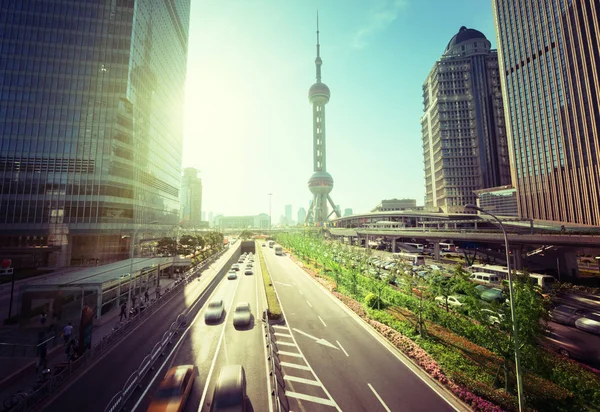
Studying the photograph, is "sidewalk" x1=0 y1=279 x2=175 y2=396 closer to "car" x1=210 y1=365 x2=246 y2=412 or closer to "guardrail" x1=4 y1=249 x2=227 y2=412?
"guardrail" x1=4 y1=249 x2=227 y2=412

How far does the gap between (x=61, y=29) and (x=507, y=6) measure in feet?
434

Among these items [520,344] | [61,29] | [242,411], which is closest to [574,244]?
[520,344]

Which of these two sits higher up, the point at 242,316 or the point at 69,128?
the point at 69,128

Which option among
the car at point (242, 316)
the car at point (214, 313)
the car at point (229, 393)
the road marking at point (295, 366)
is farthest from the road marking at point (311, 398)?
the car at point (214, 313)

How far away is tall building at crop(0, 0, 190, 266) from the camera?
56469 millimetres

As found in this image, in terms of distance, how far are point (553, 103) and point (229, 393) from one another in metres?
106

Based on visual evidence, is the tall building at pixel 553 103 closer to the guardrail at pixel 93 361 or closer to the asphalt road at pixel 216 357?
the asphalt road at pixel 216 357

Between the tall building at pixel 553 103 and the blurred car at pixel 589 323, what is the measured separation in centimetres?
5926

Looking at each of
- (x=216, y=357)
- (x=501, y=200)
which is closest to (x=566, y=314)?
(x=216, y=357)

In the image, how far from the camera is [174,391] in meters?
13.5

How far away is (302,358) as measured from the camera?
19.6 m

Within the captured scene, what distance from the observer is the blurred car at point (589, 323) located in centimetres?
2250

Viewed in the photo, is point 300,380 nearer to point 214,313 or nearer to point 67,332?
point 214,313

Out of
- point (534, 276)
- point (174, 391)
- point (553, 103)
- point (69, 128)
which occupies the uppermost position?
point (553, 103)
